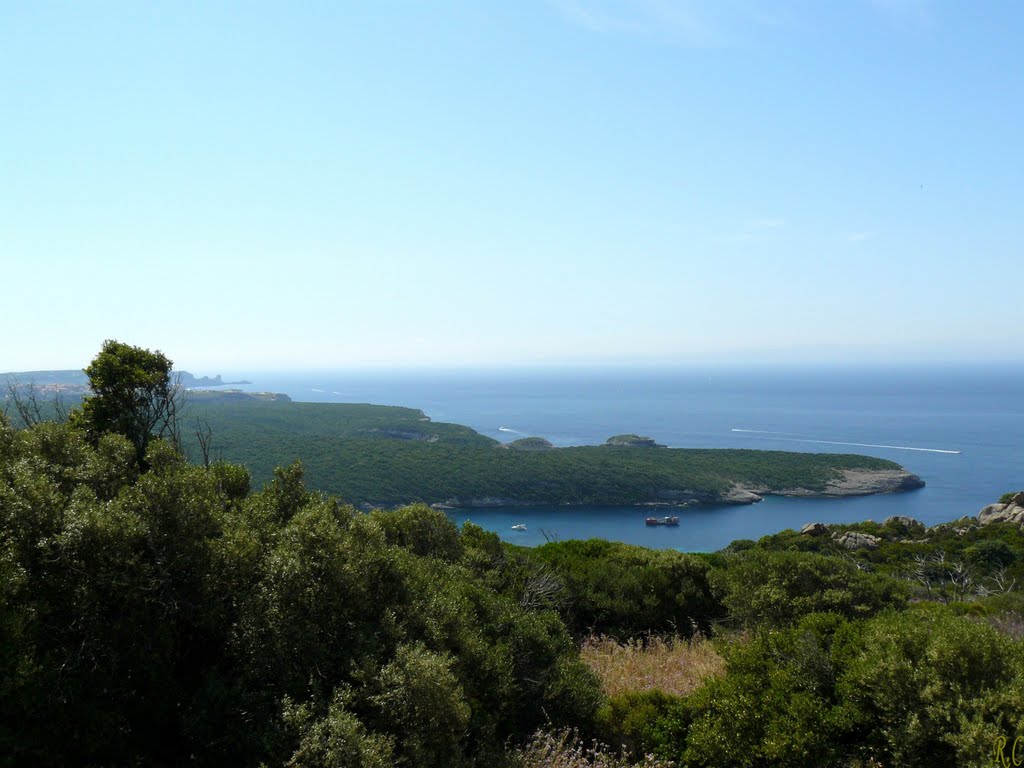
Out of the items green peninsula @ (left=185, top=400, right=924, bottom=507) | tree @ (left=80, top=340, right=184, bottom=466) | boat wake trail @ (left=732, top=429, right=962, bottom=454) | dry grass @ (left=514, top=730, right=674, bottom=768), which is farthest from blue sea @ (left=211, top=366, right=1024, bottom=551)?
dry grass @ (left=514, top=730, right=674, bottom=768)

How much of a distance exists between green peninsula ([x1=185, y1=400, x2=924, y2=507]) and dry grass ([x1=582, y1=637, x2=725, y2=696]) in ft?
176

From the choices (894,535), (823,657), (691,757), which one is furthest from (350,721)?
(894,535)

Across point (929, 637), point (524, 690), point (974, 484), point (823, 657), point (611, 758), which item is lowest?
point (974, 484)

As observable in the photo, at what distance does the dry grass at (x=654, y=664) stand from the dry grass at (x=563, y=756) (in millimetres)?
1306

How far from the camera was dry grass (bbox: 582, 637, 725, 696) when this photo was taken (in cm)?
842

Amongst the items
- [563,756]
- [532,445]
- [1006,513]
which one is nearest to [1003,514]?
[1006,513]

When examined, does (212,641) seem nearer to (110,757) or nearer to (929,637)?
(110,757)

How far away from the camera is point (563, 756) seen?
592 cm

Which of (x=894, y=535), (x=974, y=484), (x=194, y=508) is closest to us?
(x=194, y=508)

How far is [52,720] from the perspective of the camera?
435 centimetres

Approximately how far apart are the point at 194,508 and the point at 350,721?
239 centimetres

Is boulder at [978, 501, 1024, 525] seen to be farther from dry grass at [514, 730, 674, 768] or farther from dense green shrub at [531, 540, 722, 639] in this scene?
dry grass at [514, 730, 674, 768]

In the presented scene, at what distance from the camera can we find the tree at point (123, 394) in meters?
10.2

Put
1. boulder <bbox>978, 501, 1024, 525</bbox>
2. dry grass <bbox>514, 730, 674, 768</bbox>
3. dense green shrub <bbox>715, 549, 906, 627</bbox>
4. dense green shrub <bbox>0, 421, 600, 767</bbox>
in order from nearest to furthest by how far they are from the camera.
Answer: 1. dense green shrub <bbox>0, 421, 600, 767</bbox>
2. dry grass <bbox>514, 730, 674, 768</bbox>
3. dense green shrub <bbox>715, 549, 906, 627</bbox>
4. boulder <bbox>978, 501, 1024, 525</bbox>
